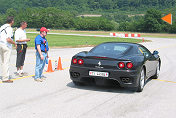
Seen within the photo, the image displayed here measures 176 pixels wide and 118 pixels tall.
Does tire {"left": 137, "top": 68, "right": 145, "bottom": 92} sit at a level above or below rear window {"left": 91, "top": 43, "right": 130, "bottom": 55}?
below

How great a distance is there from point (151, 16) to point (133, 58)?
116 meters

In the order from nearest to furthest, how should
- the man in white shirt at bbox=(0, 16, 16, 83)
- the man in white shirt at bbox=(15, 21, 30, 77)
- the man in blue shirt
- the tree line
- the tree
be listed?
1. the man in white shirt at bbox=(0, 16, 16, 83)
2. the man in blue shirt
3. the man in white shirt at bbox=(15, 21, 30, 77)
4. the tree
5. the tree line

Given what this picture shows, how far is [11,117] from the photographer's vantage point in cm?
500

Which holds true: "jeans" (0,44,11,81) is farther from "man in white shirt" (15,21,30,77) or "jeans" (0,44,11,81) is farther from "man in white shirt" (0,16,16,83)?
"man in white shirt" (15,21,30,77)

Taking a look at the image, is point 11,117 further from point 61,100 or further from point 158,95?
point 158,95

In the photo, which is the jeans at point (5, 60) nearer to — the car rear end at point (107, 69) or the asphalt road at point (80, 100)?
the asphalt road at point (80, 100)

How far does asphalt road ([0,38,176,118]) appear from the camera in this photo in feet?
17.6

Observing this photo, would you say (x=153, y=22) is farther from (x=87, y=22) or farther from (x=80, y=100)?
(x=80, y=100)

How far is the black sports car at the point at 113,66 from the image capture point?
281 inches

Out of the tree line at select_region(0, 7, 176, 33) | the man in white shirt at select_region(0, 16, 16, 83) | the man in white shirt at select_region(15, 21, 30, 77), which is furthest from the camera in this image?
the tree line at select_region(0, 7, 176, 33)

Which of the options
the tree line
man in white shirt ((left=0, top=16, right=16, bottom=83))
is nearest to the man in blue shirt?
man in white shirt ((left=0, top=16, right=16, bottom=83))

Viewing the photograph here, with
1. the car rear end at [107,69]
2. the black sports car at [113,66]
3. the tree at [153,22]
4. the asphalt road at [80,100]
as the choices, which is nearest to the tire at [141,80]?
the black sports car at [113,66]

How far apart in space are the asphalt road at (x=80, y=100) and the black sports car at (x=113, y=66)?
1.16 ft

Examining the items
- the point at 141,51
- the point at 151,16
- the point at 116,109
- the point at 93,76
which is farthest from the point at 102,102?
the point at 151,16
